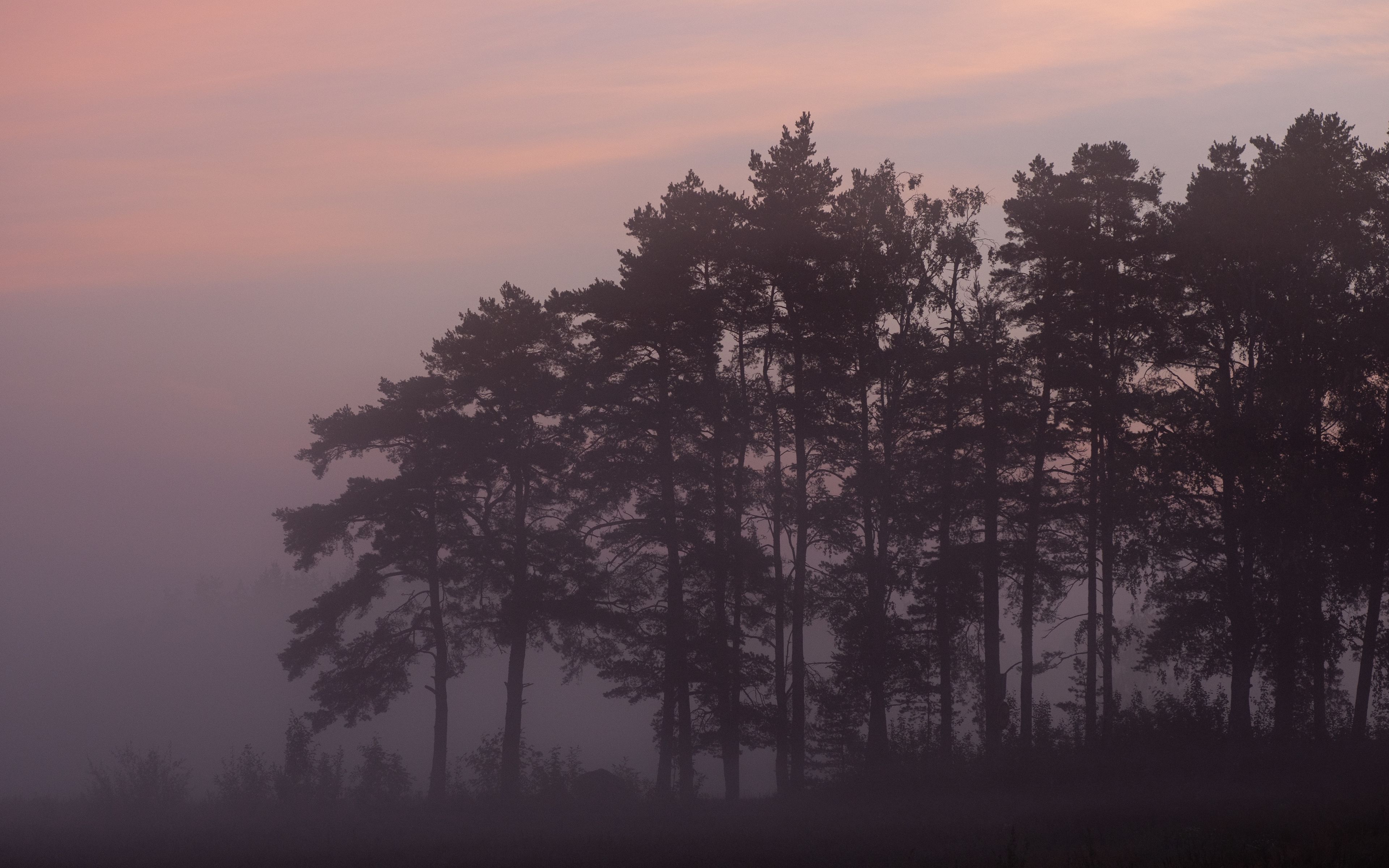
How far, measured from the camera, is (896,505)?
26.0 meters

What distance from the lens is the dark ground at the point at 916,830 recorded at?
13.6 m

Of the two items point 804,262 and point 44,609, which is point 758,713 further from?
point 44,609

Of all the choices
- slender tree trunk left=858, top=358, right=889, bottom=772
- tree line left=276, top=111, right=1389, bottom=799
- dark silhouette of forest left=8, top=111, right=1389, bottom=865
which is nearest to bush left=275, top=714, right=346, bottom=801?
dark silhouette of forest left=8, top=111, right=1389, bottom=865

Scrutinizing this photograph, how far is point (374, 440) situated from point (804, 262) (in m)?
14.4

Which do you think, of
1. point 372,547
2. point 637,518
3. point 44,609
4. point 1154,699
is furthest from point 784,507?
point 44,609

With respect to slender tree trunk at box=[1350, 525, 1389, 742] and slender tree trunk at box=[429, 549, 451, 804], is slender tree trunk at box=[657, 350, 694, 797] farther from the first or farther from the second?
slender tree trunk at box=[1350, 525, 1389, 742]

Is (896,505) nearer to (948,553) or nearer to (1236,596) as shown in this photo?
(948,553)

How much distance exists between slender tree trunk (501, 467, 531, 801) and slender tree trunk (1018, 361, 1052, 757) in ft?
45.1

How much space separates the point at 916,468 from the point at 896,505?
1.50 meters

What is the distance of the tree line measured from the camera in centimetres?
2233

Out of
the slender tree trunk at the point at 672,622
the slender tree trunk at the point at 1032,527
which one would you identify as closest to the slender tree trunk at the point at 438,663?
the slender tree trunk at the point at 672,622

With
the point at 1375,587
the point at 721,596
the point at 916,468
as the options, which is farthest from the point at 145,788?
the point at 1375,587

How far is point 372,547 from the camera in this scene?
3039cm

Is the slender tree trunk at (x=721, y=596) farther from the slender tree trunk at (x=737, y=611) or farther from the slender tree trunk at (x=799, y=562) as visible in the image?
the slender tree trunk at (x=799, y=562)
